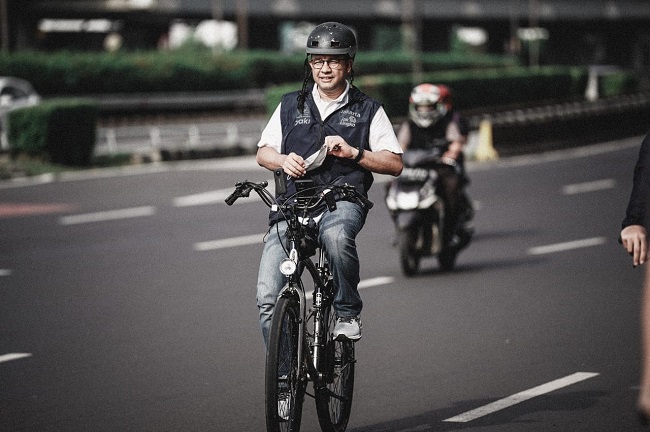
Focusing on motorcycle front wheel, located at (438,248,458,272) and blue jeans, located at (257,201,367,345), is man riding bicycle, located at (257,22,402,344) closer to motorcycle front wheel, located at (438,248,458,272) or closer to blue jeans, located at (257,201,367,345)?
blue jeans, located at (257,201,367,345)

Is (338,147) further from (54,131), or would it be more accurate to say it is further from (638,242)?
(54,131)

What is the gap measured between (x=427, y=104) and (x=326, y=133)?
7070 millimetres

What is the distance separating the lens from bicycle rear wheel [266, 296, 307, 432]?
5.82 metres

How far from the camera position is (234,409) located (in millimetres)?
7574

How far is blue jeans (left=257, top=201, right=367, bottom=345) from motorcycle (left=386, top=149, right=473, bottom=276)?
20.9ft

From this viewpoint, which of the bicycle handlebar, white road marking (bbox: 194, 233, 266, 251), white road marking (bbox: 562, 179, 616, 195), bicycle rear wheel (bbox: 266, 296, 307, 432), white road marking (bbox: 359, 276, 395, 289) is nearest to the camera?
bicycle rear wheel (bbox: 266, 296, 307, 432)

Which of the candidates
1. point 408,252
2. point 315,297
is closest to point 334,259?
point 315,297

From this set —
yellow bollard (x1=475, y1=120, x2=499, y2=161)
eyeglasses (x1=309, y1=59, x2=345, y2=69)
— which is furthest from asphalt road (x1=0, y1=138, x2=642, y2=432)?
yellow bollard (x1=475, y1=120, x2=499, y2=161)

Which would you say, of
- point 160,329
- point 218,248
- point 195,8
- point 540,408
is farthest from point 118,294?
point 195,8

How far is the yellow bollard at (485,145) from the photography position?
96.4 ft

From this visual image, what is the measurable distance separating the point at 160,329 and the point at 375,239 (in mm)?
6084

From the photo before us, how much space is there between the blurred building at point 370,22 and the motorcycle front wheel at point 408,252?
133ft

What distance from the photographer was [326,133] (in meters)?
6.61

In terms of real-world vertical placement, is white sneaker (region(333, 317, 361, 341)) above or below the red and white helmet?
below
